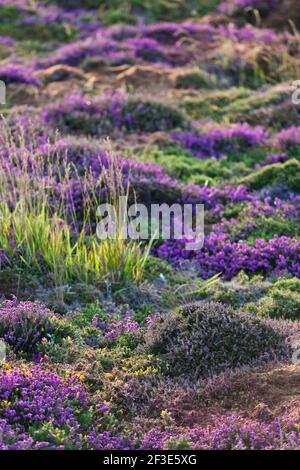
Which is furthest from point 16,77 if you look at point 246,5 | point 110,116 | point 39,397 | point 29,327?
point 39,397

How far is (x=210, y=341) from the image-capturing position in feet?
23.1

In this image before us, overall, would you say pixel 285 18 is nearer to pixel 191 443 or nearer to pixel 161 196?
pixel 161 196

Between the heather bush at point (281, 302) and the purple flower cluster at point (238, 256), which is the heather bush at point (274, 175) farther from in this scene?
the heather bush at point (281, 302)

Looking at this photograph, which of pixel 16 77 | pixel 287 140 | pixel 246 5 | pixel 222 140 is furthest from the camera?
pixel 246 5

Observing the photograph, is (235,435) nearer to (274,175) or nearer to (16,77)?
(274,175)

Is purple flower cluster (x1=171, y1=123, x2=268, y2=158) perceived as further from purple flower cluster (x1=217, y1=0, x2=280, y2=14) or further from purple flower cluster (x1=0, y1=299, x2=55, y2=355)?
purple flower cluster (x1=217, y1=0, x2=280, y2=14)

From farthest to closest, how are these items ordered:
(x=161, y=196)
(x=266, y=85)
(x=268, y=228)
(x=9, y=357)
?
1. (x=266, y=85)
2. (x=161, y=196)
3. (x=268, y=228)
4. (x=9, y=357)

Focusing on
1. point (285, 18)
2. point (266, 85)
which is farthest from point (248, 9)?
point (266, 85)

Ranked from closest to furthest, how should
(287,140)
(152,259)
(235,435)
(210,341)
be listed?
(235,435) → (210,341) → (152,259) → (287,140)

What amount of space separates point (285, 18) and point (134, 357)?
16.3 meters

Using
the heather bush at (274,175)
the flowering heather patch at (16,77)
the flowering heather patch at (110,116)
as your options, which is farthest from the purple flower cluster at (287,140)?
the flowering heather patch at (16,77)

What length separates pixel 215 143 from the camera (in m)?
13.6

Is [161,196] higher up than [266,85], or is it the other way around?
[266,85]
